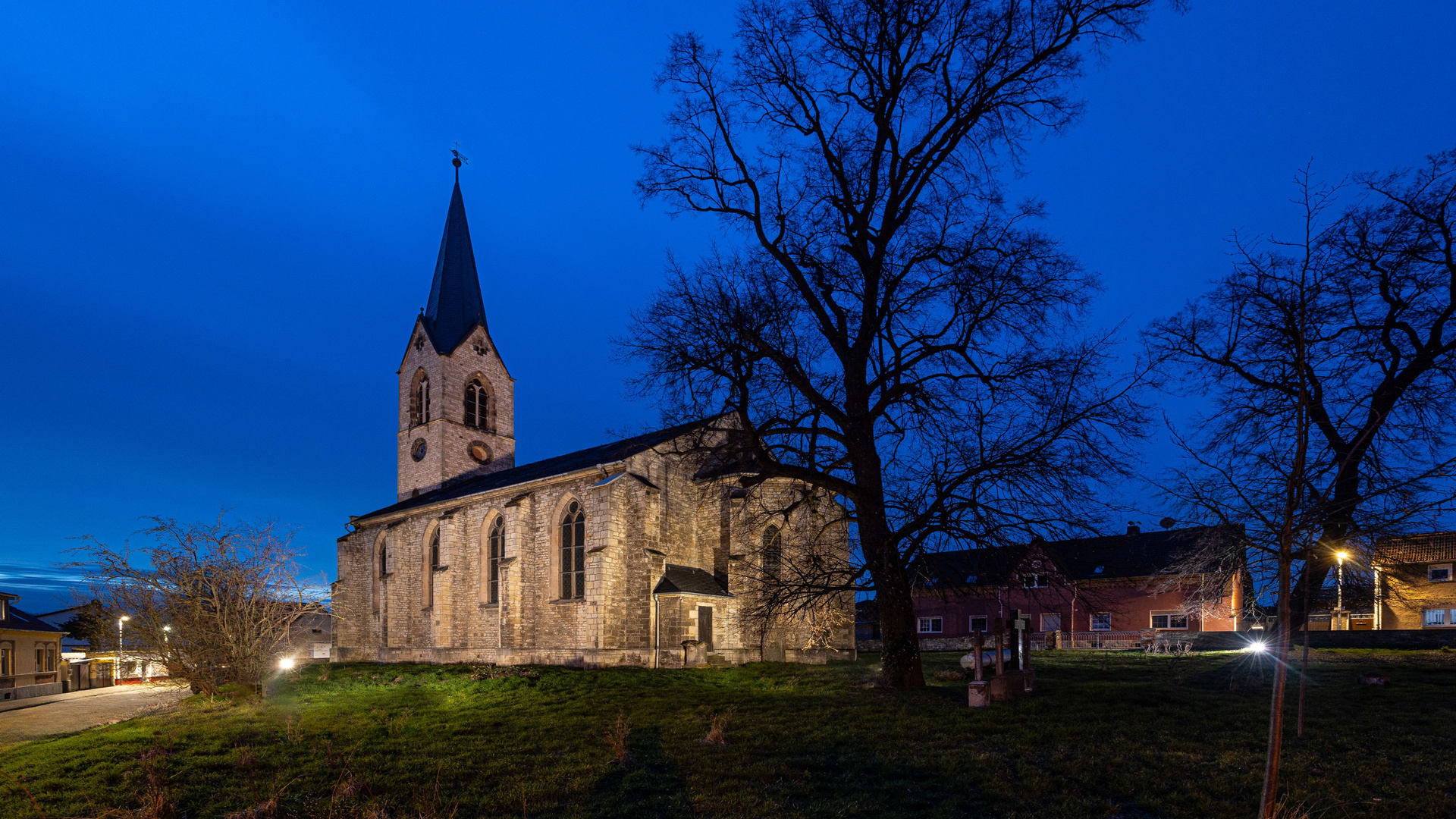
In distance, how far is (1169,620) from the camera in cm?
4022

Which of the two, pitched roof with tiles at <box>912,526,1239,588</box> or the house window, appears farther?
the house window

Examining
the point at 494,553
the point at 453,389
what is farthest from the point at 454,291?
the point at 494,553

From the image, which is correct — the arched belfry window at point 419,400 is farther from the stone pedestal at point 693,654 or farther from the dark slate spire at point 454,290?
the stone pedestal at point 693,654

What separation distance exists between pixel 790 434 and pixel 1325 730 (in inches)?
391

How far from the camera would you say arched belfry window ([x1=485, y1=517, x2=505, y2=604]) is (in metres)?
33.0

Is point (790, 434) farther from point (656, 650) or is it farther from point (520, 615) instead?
point (520, 615)

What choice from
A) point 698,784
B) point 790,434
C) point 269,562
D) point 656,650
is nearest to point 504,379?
point 656,650

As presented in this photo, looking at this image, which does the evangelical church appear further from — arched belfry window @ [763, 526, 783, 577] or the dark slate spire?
the dark slate spire

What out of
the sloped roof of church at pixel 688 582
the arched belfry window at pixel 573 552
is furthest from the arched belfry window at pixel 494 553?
the sloped roof of church at pixel 688 582

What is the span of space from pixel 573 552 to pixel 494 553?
6.01 m

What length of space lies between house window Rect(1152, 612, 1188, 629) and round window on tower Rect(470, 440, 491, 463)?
36.2m

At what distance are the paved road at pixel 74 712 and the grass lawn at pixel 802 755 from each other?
339cm

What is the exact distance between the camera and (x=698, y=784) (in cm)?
963

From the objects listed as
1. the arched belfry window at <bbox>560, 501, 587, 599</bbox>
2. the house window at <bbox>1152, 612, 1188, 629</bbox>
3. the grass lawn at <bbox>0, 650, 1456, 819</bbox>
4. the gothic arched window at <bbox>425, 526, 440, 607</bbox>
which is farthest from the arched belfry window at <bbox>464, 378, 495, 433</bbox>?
the house window at <bbox>1152, 612, 1188, 629</bbox>
